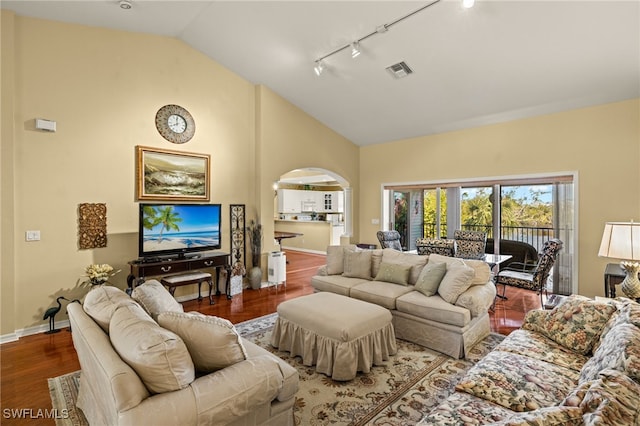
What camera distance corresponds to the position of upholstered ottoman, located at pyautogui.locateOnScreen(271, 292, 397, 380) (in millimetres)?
2689

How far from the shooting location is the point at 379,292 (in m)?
3.67

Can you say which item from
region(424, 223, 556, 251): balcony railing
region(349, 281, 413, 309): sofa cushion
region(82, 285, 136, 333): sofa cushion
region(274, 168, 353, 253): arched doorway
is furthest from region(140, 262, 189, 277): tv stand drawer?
region(274, 168, 353, 253): arched doorway

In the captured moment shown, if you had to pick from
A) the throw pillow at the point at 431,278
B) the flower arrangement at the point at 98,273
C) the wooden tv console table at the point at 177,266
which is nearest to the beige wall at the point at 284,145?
the wooden tv console table at the point at 177,266

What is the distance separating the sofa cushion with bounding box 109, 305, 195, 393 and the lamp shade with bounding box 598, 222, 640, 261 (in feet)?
11.4

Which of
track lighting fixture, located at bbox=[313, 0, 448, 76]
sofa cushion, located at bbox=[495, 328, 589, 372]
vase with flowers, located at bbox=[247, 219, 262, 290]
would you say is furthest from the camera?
vase with flowers, located at bbox=[247, 219, 262, 290]

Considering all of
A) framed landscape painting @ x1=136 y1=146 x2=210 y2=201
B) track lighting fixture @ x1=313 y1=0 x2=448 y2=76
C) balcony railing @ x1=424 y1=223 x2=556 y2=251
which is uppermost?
track lighting fixture @ x1=313 y1=0 x2=448 y2=76

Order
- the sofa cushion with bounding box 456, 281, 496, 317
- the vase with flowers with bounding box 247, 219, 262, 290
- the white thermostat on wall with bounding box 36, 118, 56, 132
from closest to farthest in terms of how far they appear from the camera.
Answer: the sofa cushion with bounding box 456, 281, 496, 317, the white thermostat on wall with bounding box 36, 118, 56, 132, the vase with flowers with bounding box 247, 219, 262, 290

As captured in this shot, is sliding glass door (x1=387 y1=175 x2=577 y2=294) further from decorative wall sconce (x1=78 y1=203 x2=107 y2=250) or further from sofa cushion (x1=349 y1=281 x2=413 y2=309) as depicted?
decorative wall sconce (x1=78 y1=203 x2=107 y2=250)

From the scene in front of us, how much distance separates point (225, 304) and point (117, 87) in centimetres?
339

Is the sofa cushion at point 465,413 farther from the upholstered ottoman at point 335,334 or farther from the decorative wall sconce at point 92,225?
the decorative wall sconce at point 92,225

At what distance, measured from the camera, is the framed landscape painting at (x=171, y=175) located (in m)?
4.63

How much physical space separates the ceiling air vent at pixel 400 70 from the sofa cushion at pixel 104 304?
168 inches

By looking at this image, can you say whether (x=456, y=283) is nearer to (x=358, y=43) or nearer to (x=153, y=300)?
(x=153, y=300)

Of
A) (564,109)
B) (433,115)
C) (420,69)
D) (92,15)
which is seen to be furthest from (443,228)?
(92,15)
